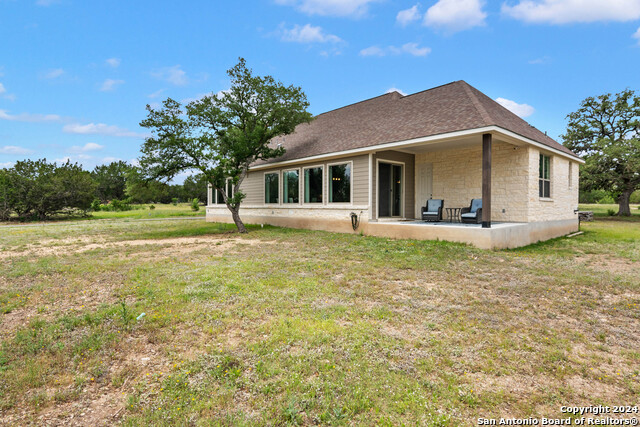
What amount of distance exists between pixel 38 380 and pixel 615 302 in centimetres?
655

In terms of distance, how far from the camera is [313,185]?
1321 centimetres

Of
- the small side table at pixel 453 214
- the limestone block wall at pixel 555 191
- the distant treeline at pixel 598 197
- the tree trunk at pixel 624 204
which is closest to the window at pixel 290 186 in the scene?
the small side table at pixel 453 214

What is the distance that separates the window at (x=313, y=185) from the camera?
42.4 feet

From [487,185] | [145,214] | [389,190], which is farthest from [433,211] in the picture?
[145,214]

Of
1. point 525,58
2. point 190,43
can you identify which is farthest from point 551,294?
point 190,43

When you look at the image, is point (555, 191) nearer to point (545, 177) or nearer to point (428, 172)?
point (545, 177)

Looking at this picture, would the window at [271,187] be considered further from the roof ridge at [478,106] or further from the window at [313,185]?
the roof ridge at [478,106]

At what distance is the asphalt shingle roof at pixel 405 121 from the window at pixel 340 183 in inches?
29.9

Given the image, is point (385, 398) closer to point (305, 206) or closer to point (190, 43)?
point (305, 206)

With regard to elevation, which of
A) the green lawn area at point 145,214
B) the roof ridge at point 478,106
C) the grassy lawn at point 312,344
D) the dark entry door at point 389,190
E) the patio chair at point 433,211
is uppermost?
the roof ridge at point 478,106

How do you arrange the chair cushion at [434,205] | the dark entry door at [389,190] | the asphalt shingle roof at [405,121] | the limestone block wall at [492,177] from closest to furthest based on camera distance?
the asphalt shingle roof at [405,121]
the limestone block wall at [492,177]
the chair cushion at [434,205]
the dark entry door at [389,190]

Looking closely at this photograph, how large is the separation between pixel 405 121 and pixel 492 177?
3.66 metres

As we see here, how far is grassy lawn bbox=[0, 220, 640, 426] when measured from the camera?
2.08 meters

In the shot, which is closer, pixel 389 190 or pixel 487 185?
pixel 487 185
